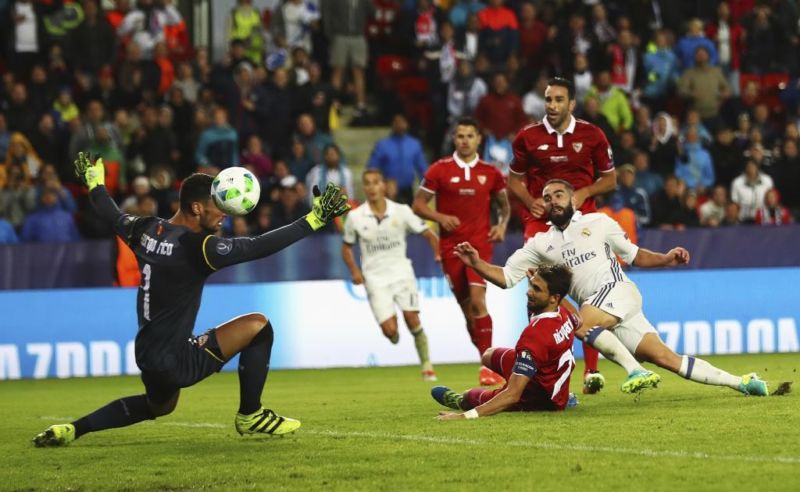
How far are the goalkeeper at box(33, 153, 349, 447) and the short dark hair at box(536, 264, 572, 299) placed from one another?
1.85 metres

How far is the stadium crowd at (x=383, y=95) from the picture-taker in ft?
70.6

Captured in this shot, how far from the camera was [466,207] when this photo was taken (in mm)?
15055

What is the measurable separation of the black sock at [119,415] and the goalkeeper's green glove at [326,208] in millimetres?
1746

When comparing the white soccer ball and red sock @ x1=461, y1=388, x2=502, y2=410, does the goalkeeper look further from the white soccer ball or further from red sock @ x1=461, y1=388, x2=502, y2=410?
red sock @ x1=461, y1=388, x2=502, y2=410

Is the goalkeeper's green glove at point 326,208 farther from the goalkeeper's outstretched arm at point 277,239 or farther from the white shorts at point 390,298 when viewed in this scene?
the white shorts at point 390,298

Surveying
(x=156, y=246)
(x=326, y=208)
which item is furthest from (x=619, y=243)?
(x=156, y=246)

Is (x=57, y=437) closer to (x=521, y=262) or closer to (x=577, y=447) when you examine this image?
(x=577, y=447)

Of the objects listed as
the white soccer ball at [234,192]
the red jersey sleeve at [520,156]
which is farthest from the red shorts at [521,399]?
the red jersey sleeve at [520,156]

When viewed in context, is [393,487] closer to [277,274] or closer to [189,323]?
[189,323]

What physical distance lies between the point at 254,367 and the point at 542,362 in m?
1.97

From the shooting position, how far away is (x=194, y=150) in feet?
73.1

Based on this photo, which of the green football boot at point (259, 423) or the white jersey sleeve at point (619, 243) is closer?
the green football boot at point (259, 423)

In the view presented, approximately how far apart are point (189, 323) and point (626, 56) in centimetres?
1619

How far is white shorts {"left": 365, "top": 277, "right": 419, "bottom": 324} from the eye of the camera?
16.0 m
